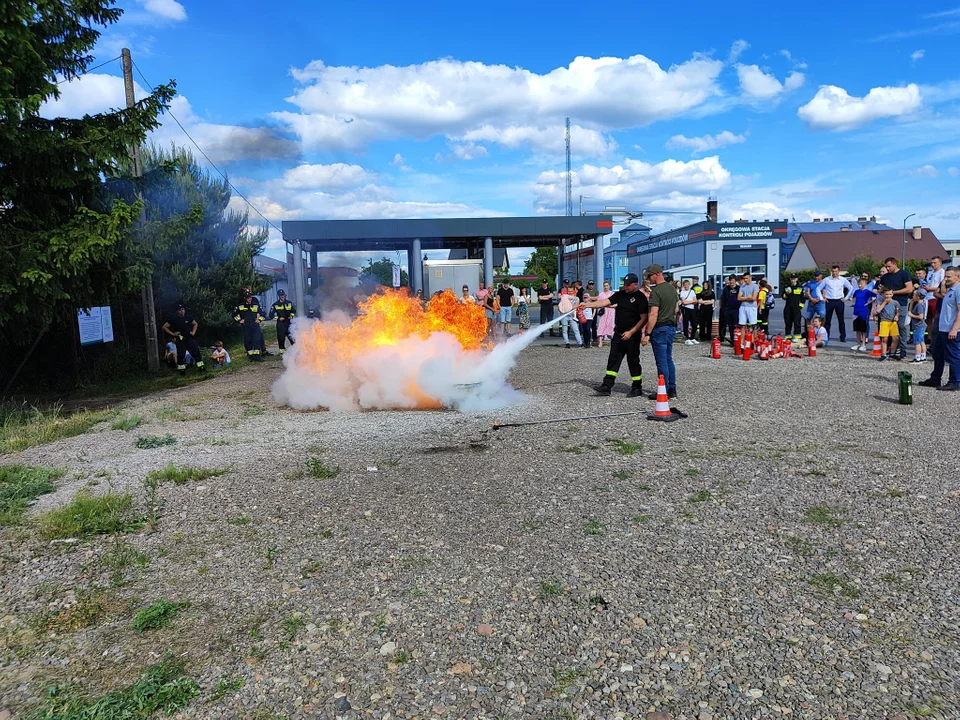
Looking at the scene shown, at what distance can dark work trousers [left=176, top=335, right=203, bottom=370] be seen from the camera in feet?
49.7

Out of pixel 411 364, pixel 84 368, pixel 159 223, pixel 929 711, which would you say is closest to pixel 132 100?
pixel 159 223

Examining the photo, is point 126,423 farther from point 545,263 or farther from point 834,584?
point 545,263

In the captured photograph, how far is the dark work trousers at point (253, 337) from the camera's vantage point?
1616 cm

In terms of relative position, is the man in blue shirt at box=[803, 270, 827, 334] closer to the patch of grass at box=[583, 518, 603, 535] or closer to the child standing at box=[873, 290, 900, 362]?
the child standing at box=[873, 290, 900, 362]

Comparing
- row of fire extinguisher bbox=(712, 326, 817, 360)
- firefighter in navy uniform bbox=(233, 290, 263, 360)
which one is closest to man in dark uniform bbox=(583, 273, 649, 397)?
row of fire extinguisher bbox=(712, 326, 817, 360)

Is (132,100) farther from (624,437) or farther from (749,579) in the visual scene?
(749,579)

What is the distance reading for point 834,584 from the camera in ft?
12.2

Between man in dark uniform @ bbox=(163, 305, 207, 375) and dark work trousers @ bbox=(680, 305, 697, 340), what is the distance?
12.8 metres

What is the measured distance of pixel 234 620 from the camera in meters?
3.52

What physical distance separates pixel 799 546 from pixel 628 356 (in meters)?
5.81

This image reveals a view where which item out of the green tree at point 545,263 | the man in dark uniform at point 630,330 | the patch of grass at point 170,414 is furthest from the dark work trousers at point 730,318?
the green tree at point 545,263

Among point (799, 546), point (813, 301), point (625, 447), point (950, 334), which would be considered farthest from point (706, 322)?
point (799, 546)

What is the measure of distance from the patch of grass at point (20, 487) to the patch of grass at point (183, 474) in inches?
36.4

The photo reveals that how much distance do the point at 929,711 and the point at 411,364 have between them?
7536 millimetres
